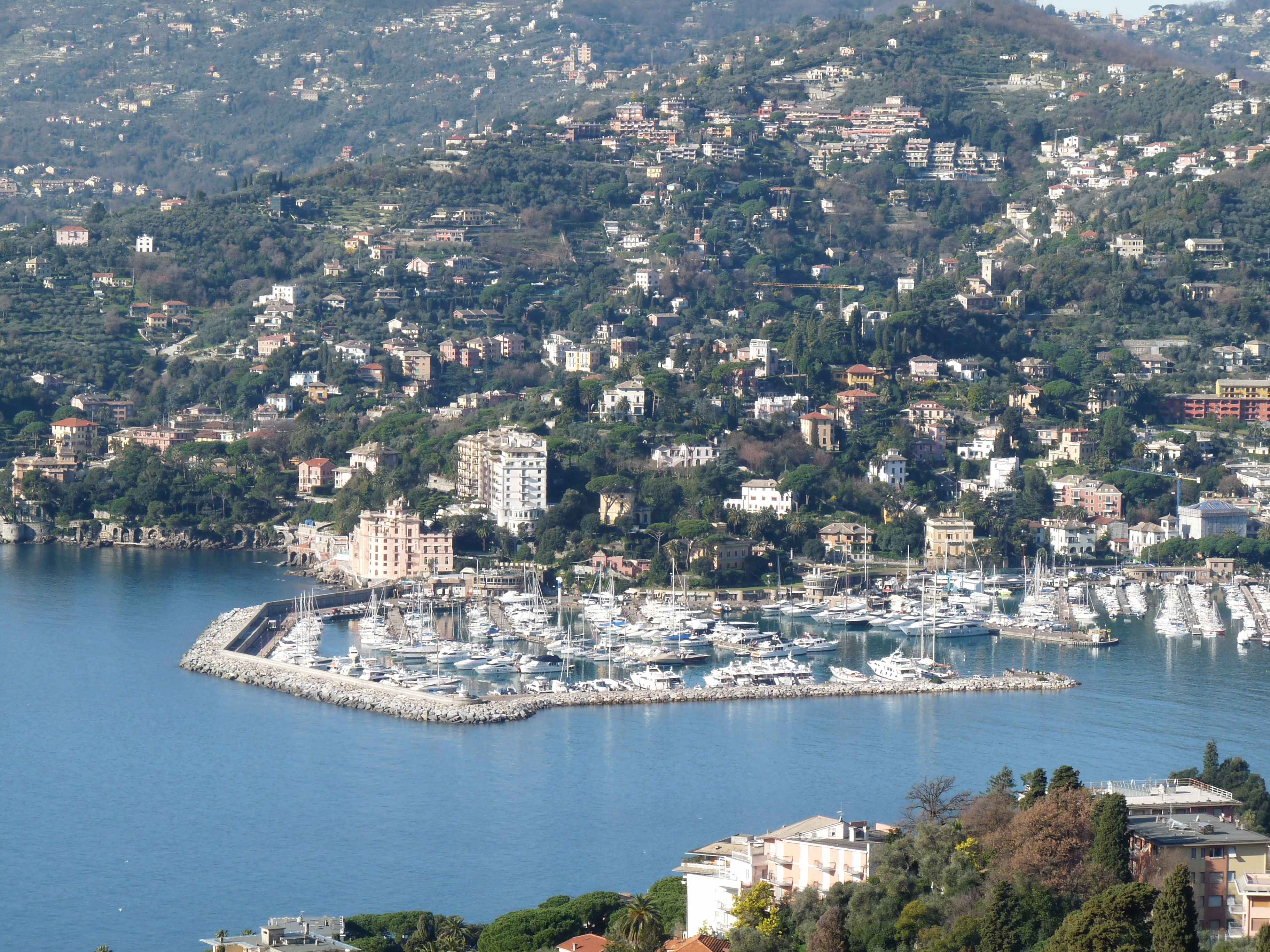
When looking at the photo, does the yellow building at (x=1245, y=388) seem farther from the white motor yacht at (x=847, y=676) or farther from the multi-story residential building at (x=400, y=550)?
the white motor yacht at (x=847, y=676)

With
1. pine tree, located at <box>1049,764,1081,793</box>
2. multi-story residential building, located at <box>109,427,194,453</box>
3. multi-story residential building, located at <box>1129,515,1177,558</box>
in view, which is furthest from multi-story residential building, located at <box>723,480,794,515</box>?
pine tree, located at <box>1049,764,1081,793</box>

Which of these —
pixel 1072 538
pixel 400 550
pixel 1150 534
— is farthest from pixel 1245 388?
pixel 400 550

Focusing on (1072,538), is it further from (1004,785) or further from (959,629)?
(1004,785)

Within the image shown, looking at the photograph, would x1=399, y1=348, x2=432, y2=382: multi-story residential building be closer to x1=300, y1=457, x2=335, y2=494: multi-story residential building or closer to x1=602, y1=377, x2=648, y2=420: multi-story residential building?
x1=300, y1=457, x2=335, y2=494: multi-story residential building

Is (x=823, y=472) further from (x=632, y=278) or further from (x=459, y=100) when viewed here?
(x=459, y=100)

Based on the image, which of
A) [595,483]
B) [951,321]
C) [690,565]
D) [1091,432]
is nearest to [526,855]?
[690,565]

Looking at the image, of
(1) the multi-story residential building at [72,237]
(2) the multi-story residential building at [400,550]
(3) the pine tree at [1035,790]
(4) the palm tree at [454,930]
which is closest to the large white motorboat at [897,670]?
(2) the multi-story residential building at [400,550]

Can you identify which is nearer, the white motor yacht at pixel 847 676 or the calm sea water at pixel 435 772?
the calm sea water at pixel 435 772
